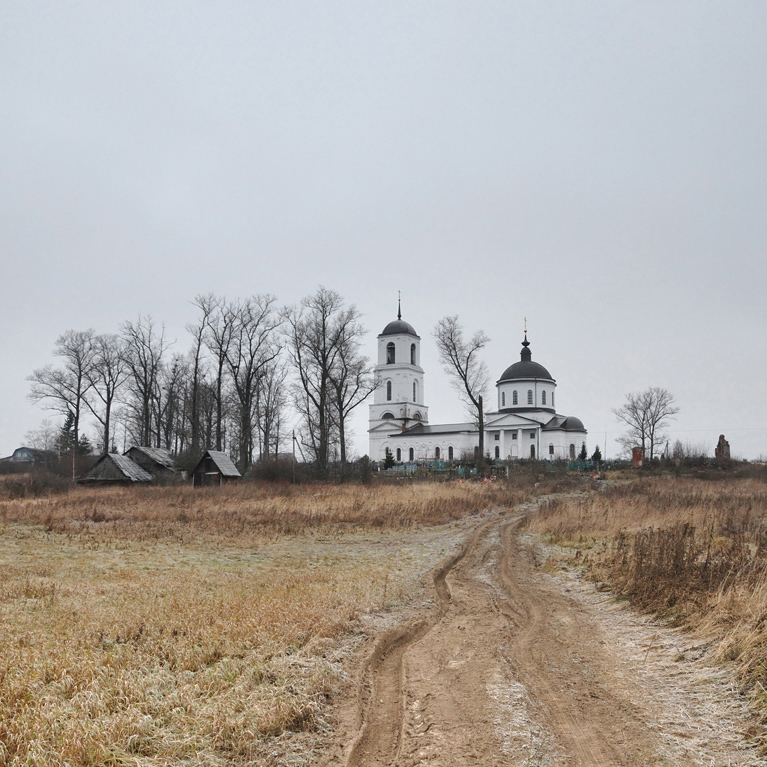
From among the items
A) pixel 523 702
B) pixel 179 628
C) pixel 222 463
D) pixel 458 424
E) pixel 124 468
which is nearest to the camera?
pixel 523 702

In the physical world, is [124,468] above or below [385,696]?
above

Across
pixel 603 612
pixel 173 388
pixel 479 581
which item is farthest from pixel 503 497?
pixel 173 388

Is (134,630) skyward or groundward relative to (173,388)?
groundward

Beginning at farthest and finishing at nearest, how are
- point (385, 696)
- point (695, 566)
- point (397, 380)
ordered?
1. point (397, 380)
2. point (695, 566)
3. point (385, 696)

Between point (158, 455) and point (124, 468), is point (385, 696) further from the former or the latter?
point (158, 455)

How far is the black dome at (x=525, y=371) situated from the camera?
8075 cm

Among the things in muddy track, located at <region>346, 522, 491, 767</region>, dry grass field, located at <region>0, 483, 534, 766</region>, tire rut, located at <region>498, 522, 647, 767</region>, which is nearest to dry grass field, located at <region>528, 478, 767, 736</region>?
tire rut, located at <region>498, 522, 647, 767</region>

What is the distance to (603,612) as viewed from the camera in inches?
375

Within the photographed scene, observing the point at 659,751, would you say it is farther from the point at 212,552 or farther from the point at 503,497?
the point at 503,497

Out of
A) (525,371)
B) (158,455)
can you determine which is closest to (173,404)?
(158,455)

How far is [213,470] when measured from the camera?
41125 mm

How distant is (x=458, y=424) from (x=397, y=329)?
13.6 m

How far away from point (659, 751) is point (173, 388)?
2236 inches

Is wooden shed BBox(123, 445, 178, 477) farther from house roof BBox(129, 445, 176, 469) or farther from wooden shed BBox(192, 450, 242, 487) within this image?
wooden shed BBox(192, 450, 242, 487)
